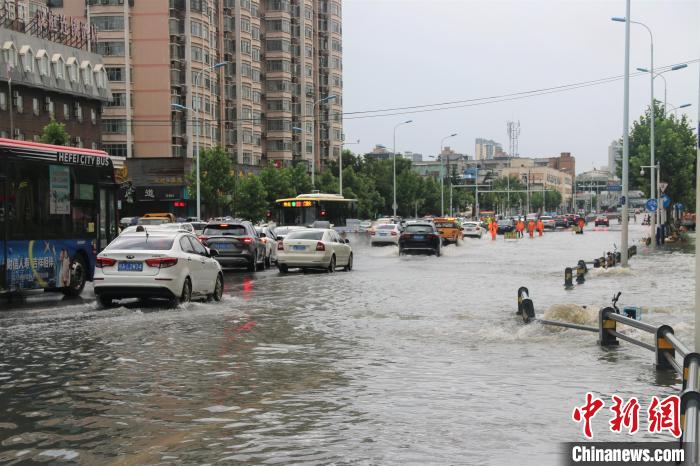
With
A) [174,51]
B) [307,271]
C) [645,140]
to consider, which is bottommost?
[307,271]

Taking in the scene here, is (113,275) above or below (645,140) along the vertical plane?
below

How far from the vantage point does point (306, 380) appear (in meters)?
10.5

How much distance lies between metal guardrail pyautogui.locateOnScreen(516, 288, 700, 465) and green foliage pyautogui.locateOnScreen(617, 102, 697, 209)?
60.7 meters

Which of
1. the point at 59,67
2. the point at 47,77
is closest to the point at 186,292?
the point at 47,77

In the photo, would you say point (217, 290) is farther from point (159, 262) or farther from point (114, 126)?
point (114, 126)

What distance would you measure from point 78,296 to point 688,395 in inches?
716

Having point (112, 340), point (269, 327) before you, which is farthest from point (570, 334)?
point (112, 340)

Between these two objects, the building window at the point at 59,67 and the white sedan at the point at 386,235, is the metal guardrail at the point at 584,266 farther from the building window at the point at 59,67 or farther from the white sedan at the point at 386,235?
the building window at the point at 59,67

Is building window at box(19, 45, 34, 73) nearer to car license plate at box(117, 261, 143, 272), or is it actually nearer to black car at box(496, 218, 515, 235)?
black car at box(496, 218, 515, 235)

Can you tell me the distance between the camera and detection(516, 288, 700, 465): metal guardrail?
18.8 ft

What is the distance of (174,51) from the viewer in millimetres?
87375

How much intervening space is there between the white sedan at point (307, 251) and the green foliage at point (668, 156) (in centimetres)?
4644

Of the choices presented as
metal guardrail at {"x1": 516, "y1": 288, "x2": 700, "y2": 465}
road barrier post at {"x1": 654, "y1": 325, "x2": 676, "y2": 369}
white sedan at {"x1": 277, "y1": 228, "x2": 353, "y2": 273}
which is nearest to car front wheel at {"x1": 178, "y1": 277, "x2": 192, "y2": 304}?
metal guardrail at {"x1": 516, "y1": 288, "x2": 700, "y2": 465}

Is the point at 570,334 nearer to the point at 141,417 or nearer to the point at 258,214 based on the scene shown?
the point at 141,417
